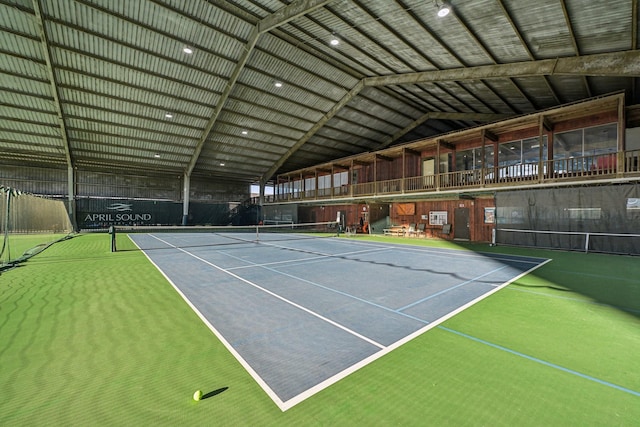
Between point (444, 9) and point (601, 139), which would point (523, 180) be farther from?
point (444, 9)

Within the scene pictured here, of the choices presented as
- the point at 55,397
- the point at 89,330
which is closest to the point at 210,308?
the point at 89,330

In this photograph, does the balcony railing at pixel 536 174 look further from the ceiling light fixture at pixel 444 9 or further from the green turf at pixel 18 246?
the green turf at pixel 18 246

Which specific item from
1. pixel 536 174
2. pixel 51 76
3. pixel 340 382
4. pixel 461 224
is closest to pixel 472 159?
pixel 461 224

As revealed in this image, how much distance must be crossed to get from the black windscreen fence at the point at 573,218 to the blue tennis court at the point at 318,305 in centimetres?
650

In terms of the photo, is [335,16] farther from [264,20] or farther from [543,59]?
[543,59]

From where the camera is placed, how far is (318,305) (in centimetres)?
495

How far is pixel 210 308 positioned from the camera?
4.84 metres

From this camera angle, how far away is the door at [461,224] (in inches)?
782

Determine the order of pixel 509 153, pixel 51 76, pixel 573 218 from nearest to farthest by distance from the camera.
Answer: pixel 573 218 → pixel 51 76 → pixel 509 153

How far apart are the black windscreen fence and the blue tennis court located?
650 cm

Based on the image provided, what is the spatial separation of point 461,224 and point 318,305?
18.6m

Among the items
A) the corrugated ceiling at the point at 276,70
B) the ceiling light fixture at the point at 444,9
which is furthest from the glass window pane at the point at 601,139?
the ceiling light fixture at the point at 444,9

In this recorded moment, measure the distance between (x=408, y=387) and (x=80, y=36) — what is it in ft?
77.8

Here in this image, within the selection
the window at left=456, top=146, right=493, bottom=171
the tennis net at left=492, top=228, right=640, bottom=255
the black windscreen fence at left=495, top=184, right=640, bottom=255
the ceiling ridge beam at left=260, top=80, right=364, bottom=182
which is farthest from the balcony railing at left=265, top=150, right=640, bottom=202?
the ceiling ridge beam at left=260, top=80, right=364, bottom=182
